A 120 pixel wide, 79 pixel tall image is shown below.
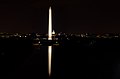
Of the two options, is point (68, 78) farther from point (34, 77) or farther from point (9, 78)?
point (9, 78)

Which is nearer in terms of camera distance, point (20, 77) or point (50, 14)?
point (20, 77)

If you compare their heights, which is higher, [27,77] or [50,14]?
[50,14]

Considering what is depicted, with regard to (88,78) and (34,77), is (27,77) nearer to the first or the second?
(34,77)

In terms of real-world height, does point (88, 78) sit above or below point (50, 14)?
below

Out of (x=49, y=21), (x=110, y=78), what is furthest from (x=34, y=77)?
(x=49, y=21)

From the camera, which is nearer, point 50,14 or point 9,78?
point 9,78

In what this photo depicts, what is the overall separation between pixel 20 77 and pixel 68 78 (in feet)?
9.76

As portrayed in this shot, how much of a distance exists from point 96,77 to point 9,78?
5399 mm

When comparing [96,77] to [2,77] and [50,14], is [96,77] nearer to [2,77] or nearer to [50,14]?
[2,77]

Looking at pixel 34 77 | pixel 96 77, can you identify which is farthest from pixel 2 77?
pixel 96 77

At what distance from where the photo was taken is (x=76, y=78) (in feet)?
58.4

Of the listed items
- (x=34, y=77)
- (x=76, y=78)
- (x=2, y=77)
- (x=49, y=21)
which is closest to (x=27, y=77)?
(x=34, y=77)

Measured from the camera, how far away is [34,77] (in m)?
17.9

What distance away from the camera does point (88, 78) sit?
17812 mm
